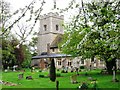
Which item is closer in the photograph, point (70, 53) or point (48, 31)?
point (70, 53)

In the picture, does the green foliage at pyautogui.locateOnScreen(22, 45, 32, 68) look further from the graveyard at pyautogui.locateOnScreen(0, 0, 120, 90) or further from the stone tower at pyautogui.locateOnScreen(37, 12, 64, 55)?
the stone tower at pyautogui.locateOnScreen(37, 12, 64, 55)

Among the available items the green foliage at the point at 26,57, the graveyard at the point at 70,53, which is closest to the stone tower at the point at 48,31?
the graveyard at the point at 70,53

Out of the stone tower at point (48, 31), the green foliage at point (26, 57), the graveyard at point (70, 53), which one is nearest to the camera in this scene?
the graveyard at point (70, 53)

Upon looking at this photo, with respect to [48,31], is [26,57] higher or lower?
lower

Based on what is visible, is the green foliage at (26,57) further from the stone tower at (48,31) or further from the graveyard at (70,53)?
the stone tower at (48,31)


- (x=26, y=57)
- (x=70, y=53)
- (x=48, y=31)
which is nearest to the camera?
(x=70, y=53)

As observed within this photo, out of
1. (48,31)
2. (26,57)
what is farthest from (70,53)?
(48,31)

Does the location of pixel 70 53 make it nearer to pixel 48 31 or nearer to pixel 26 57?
pixel 26 57

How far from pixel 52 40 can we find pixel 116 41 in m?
58.8

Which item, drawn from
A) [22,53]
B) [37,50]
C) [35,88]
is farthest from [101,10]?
[37,50]

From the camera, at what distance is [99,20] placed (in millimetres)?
7234

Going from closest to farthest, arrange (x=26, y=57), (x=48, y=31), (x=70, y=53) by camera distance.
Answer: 1. (x=70, y=53)
2. (x=26, y=57)
3. (x=48, y=31)

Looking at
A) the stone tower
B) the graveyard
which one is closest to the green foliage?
the graveyard

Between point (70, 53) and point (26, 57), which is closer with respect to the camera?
point (70, 53)
